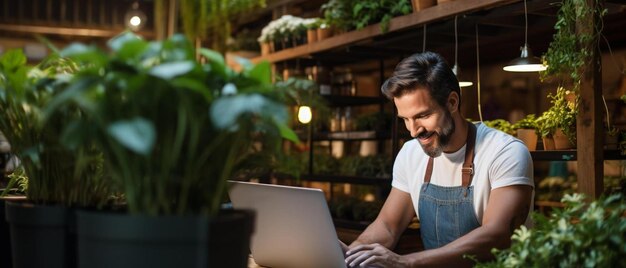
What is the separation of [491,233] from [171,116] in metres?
1.58

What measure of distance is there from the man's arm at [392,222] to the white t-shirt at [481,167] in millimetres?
47

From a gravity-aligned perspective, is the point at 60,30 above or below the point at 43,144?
above

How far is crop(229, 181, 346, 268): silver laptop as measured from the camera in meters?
1.97

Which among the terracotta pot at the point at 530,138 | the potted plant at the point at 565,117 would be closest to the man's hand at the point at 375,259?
the potted plant at the point at 565,117

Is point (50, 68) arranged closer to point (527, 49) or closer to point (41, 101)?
point (41, 101)

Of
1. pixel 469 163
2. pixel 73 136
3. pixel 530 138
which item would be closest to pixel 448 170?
pixel 469 163

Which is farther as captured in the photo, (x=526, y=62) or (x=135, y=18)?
(x=135, y=18)

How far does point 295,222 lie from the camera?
2.01 metres

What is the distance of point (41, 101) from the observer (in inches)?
50.9

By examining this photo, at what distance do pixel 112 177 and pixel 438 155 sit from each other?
71.3 inches

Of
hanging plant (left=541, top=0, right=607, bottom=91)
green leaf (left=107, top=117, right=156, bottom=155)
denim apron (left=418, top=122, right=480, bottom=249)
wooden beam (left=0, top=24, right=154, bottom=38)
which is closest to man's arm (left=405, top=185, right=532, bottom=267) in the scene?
denim apron (left=418, top=122, right=480, bottom=249)

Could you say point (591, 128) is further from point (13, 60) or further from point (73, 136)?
point (73, 136)

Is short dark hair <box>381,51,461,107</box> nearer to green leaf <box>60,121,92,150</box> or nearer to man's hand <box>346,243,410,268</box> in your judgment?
man's hand <box>346,243,410,268</box>

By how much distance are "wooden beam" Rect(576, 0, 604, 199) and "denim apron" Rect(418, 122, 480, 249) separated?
80cm
